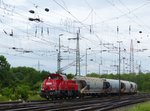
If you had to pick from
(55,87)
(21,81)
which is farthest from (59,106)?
(21,81)

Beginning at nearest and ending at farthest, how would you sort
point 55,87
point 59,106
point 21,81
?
point 59,106, point 55,87, point 21,81

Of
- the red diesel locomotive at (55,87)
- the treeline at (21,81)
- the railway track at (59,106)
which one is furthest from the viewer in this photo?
the treeline at (21,81)

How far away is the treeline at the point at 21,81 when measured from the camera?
54.9 meters

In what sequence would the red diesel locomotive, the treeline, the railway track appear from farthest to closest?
1. the treeline
2. the red diesel locomotive
3. the railway track

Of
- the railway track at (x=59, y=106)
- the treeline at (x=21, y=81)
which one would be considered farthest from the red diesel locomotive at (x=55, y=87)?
the railway track at (x=59, y=106)

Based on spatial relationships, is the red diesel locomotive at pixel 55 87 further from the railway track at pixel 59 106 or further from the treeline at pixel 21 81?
the railway track at pixel 59 106

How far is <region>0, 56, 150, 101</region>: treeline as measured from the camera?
54.9 meters

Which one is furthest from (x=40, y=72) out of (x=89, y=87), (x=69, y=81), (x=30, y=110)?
(x=30, y=110)

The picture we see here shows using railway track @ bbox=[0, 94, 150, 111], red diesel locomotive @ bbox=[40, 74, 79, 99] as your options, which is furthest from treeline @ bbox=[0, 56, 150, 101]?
railway track @ bbox=[0, 94, 150, 111]

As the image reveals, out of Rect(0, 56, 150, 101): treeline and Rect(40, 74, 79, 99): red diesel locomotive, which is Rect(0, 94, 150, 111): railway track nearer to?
Rect(40, 74, 79, 99): red diesel locomotive

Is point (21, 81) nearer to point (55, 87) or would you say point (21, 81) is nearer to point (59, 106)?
point (55, 87)

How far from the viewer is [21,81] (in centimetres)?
10844

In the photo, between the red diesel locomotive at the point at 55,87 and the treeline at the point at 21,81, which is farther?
the treeline at the point at 21,81

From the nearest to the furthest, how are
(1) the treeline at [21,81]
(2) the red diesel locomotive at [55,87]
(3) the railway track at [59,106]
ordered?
(3) the railway track at [59,106], (2) the red diesel locomotive at [55,87], (1) the treeline at [21,81]
